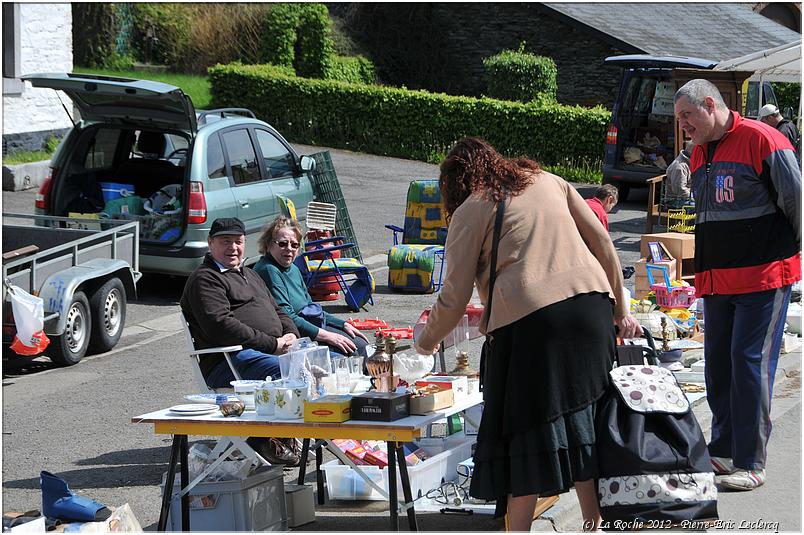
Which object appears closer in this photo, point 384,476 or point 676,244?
point 384,476

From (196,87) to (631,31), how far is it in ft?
36.5

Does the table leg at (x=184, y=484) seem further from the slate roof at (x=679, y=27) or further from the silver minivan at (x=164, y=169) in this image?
the slate roof at (x=679, y=27)

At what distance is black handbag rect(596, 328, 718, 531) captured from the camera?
438 centimetres

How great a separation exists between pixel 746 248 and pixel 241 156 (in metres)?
6.81

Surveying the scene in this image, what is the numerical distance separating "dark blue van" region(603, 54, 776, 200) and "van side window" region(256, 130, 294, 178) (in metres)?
6.60

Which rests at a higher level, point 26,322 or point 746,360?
point 746,360

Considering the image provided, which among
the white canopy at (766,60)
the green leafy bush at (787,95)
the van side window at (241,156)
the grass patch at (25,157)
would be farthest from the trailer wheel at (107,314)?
the green leafy bush at (787,95)

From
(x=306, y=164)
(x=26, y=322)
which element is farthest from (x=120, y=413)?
(x=306, y=164)

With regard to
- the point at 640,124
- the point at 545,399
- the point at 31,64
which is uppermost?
the point at 31,64

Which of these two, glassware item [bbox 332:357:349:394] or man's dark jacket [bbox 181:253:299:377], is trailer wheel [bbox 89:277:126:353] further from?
glassware item [bbox 332:357:349:394]

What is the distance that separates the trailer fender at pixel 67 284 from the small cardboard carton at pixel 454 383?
403 centimetres

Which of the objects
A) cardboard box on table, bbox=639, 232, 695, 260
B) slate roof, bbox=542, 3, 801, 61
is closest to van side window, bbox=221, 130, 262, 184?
cardboard box on table, bbox=639, 232, 695, 260

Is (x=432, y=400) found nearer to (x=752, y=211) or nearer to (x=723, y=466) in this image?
(x=723, y=466)

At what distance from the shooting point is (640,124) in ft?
56.5
